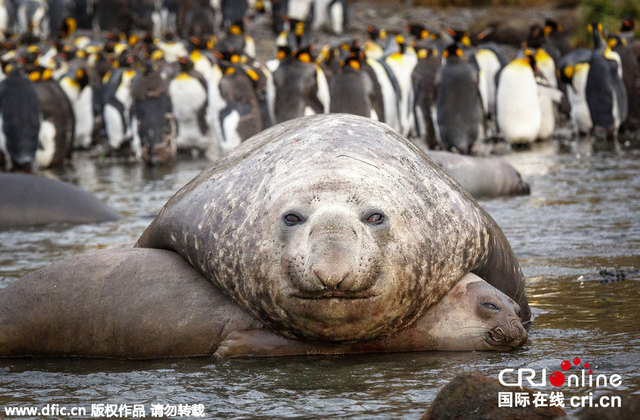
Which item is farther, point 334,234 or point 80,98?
point 80,98

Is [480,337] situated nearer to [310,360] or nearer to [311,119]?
[310,360]

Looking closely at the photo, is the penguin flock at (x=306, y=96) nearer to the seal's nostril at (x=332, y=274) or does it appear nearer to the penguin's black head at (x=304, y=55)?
the penguin's black head at (x=304, y=55)

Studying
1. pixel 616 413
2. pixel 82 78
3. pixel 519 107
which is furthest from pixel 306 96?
pixel 616 413

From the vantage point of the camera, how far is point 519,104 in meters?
20.0

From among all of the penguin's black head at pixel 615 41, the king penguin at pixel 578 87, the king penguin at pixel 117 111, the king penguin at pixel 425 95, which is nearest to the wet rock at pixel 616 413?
the king penguin at pixel 425 95

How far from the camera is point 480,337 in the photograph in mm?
5262

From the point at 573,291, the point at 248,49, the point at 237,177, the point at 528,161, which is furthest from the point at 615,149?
the point at 248,49

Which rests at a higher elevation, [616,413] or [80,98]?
[616,413]

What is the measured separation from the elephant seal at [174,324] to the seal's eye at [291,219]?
1.69 feet

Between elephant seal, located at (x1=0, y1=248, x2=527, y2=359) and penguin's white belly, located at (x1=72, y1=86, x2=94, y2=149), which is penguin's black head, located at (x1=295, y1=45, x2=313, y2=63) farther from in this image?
elephant seal, located at (x1=0, y1=248, x2=527, y2=359)

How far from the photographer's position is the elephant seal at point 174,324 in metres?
5.23

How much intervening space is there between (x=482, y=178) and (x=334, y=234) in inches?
308

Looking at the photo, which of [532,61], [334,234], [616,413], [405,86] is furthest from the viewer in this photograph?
[405,86]

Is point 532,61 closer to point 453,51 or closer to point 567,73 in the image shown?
point 567,73
